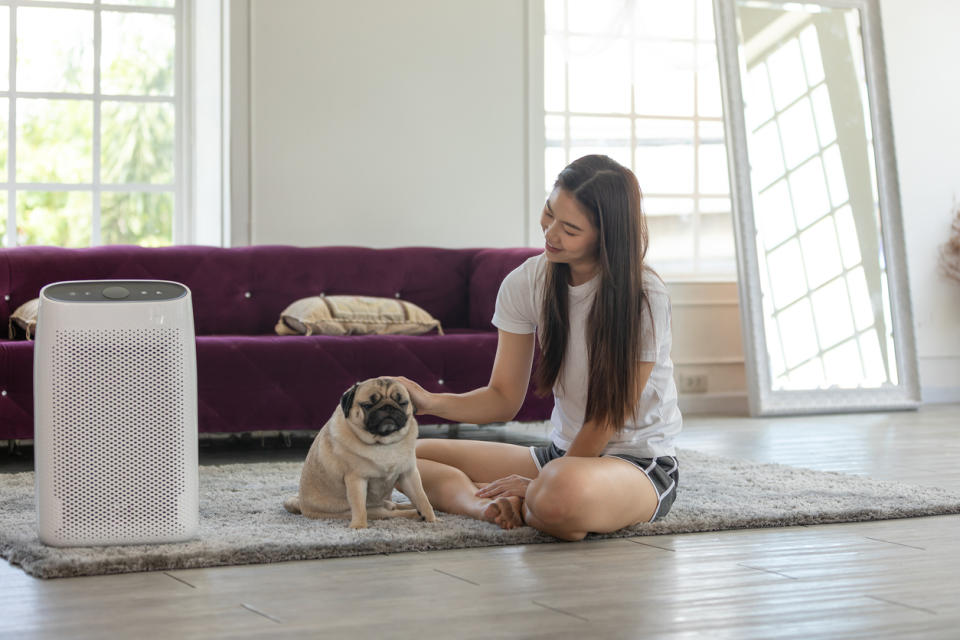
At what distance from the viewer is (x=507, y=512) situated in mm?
2393

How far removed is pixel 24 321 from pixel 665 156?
334 cm

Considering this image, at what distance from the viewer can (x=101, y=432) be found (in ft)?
7.01

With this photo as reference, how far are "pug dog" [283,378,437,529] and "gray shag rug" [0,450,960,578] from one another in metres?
0.05

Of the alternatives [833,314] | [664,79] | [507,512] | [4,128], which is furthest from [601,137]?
[507,512]

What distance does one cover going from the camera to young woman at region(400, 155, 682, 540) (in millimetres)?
2248

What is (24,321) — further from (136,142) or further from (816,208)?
(816,208)

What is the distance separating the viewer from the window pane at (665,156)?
5.81m

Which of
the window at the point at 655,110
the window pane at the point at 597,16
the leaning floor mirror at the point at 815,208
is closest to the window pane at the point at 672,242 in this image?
the window at the point at 655,110

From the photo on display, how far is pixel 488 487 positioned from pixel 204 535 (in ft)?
2.07

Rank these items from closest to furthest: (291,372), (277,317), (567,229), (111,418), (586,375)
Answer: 1. (111,418)
2. (567,229)
3. (586,375)
4. (291,372)
5. (277,317)

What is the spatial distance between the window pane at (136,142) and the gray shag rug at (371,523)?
220 centimetres

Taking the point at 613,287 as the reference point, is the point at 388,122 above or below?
above

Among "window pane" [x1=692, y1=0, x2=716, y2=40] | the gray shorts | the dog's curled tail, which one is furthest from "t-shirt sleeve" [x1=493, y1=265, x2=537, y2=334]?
"window pane" [x1=692, y1=0, x2=716, y2=40]

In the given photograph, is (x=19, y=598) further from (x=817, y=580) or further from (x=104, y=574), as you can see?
(x=817, y=580)
